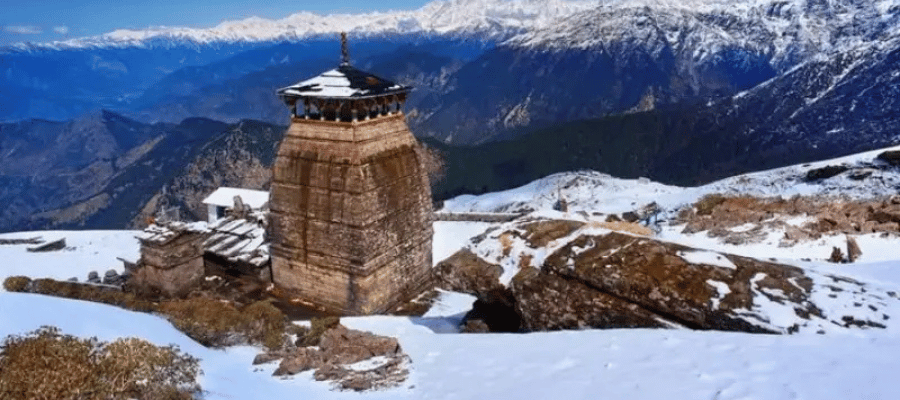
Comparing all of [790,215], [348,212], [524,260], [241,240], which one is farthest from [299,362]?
[790,215]

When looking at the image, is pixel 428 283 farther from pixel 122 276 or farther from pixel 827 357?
pixel 827 357

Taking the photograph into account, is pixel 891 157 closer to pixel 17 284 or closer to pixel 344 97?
pixel 344 97

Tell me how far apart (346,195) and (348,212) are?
57 centimetres

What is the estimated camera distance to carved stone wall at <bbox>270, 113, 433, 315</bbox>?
20.5 metres

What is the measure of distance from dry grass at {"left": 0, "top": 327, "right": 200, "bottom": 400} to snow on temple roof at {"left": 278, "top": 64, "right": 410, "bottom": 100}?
41.1ft

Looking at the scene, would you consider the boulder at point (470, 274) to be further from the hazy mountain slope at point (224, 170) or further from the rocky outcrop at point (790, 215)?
the hazy mountain slope at point (224, 170)

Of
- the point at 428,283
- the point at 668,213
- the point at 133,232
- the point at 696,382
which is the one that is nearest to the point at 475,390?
the point at 696,382

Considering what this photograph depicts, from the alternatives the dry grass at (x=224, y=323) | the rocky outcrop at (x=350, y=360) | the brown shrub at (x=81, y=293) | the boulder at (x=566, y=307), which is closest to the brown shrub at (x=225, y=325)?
the dry grass at (x=224, y=323)

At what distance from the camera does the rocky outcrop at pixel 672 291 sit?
10.2 meters

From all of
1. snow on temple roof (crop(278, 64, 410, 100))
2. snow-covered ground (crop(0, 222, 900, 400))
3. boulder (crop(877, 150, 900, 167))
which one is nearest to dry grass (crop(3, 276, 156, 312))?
snow-covered ground (crop(0, 222, 900, 400))

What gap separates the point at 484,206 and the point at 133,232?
38936 millimetres

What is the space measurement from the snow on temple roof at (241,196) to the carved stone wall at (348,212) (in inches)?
550

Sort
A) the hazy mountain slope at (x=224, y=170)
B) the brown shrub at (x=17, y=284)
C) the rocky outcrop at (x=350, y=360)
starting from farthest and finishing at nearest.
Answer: the hazy mountain slope at (x=224, y=170) < the brown shrub at (x=17, y=284) < the rocky outcrop at (x=350, y=360)

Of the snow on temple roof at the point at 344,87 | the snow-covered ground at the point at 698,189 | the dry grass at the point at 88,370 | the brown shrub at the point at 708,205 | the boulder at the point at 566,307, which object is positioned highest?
the snow on temple roof at the point at 344,87
